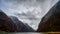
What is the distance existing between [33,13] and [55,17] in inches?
9.1

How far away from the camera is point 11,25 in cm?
157

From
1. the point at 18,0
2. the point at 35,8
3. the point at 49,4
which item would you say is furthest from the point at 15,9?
the point at 49,4

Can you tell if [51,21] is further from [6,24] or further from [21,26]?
[6,24]

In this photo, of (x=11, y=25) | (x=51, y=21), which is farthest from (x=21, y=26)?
(x=51, y=21)

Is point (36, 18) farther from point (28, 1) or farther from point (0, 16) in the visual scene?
point (0, 16)

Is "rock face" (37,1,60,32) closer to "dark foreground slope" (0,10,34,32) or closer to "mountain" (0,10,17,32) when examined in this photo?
"dark foreground slope" (0,10,34,32)

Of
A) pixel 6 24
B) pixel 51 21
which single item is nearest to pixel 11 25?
pixel 6 24

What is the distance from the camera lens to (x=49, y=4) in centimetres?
161

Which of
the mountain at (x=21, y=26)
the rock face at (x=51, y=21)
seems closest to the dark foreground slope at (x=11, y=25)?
the mountain at (x=21, y=26)

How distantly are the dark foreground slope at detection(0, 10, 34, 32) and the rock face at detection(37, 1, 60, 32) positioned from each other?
13 centimetres

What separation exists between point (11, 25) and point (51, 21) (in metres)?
0.42

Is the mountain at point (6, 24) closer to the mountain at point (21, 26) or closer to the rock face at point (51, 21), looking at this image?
the mountain at point (21, 26)

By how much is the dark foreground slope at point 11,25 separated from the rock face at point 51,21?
0.13m

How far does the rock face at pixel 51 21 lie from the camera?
1.56 m
